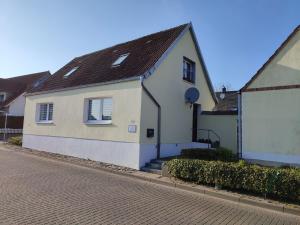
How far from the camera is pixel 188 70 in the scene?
17312mm

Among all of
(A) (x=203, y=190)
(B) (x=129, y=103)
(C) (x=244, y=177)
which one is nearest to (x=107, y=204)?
(A) (x=203, y=190)

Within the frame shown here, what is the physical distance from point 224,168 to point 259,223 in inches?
114

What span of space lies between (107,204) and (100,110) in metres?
8.34

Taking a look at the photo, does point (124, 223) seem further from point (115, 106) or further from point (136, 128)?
point (115, 106)

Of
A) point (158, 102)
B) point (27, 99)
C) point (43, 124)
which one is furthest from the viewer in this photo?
point (27, 99)

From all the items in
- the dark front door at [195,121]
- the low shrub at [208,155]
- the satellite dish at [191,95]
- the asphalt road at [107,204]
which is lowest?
the asphalt road at [107,204]

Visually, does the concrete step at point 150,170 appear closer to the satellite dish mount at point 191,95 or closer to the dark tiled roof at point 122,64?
the dark tiled roof at point 122,64

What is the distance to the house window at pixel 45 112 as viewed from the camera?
19.5 meters

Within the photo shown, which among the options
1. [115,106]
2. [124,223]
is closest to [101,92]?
[115,106]

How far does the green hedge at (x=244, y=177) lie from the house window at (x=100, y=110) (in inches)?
201

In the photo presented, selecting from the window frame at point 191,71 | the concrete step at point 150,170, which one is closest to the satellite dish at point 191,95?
the window frame at point 191,71

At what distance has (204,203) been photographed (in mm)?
8391

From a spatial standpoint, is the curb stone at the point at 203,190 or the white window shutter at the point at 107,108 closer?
the curb stone at the point at 203,190

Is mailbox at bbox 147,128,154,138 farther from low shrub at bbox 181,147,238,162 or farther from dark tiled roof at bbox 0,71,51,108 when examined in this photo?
dark tiled roof at bbox 0,71,51,108
